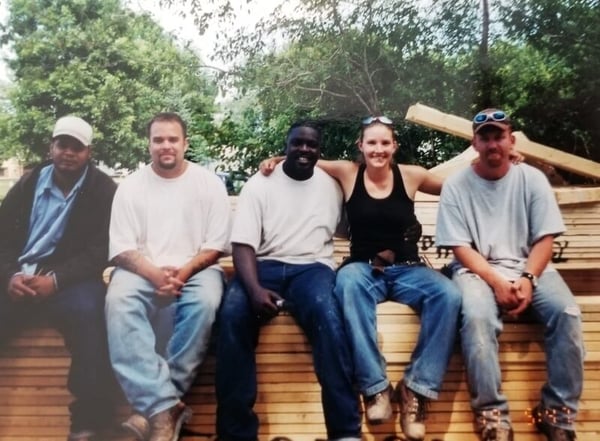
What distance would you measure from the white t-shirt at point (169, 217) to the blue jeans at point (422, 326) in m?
0.51

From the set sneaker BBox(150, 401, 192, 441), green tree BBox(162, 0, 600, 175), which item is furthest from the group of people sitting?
green tree BBox(162, 0, 600, 175)

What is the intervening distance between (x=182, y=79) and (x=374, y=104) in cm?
76

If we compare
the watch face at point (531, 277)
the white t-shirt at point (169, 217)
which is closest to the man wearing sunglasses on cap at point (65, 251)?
the white t-shirt at point (169, 217)

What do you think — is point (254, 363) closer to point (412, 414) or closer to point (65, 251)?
point (412, 414)

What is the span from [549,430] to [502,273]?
1.77 feet

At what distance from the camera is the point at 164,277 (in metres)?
2.15

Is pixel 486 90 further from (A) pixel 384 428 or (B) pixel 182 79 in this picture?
(A) pixel 384 428

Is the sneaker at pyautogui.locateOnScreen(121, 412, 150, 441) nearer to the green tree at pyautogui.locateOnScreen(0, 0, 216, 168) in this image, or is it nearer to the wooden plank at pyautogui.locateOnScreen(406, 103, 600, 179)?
the green tree at pyautogui.locateOnScreen(0, 0, 216, 168)

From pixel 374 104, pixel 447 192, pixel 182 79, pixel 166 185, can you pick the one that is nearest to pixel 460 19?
pixel 374 104

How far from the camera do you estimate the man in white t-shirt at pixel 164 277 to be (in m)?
2.03

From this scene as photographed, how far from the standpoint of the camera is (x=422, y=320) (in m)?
2.11

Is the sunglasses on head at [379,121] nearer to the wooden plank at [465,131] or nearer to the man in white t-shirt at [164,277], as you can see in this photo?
the wooden plank at [465,131]

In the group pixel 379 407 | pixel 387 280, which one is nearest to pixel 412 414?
pixel 379 407

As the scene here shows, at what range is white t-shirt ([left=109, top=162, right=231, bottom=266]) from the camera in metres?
2.25
